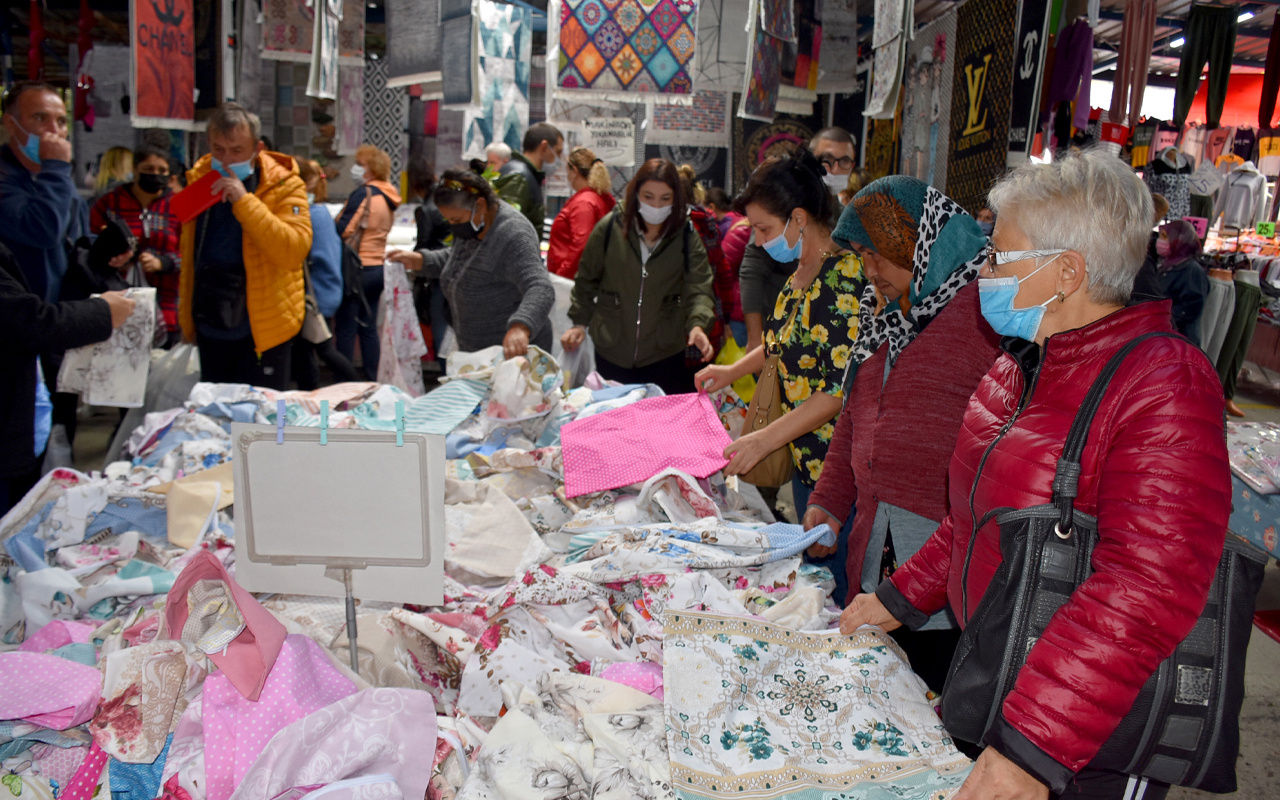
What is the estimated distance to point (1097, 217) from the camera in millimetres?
1107

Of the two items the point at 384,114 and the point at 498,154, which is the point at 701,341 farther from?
the point at 384,114

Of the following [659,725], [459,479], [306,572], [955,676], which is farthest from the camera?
[459,479]

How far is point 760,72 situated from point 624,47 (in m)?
0.88

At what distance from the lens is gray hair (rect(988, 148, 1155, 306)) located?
1.11 m

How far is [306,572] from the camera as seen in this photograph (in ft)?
4.96

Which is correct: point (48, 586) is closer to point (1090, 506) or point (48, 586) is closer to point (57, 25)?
point (1090, 506)

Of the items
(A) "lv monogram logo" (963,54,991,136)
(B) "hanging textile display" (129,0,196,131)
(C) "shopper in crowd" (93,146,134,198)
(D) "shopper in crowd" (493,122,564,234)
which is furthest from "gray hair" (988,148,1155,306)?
(C) "shopper in crowd" (93,146,134,198)

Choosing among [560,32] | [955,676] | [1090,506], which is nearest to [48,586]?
[955,676]

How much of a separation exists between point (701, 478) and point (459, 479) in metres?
0.75

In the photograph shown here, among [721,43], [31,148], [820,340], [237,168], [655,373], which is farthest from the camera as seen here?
[721,43]

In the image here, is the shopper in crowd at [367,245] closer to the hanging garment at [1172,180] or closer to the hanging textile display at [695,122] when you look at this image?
the hanging textile display at [695,122]

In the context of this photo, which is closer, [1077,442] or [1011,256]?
[1077,442]

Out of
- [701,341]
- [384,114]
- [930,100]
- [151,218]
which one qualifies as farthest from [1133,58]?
[384,114]

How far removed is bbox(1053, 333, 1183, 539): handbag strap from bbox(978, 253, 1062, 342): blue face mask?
15 centimetres
